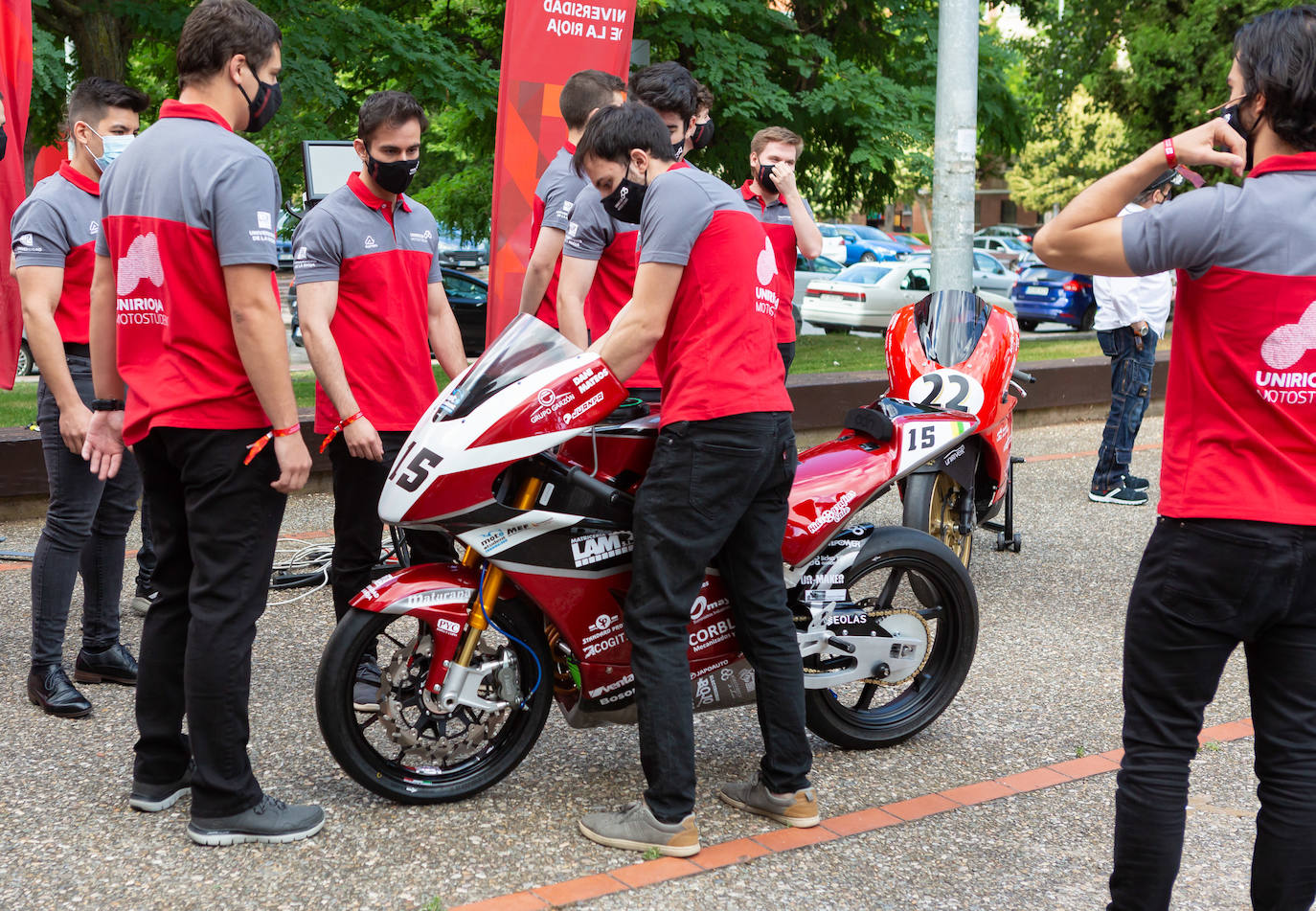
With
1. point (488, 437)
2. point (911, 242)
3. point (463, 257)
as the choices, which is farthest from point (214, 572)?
point (911, 242)

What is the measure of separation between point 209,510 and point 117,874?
0.94m

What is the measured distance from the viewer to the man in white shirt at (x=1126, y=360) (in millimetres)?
8336

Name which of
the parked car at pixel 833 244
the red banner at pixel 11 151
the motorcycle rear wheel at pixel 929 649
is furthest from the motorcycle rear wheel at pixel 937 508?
the parked car at pixel 833 244

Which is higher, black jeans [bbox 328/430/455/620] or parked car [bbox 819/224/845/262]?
parked car [bbox 819/224/845/262]

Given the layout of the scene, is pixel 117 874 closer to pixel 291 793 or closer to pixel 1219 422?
pixel 291 793

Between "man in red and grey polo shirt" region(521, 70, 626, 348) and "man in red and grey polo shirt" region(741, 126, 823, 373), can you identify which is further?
"man in red and grey polo shirt" region(741, 126, 823, 373)

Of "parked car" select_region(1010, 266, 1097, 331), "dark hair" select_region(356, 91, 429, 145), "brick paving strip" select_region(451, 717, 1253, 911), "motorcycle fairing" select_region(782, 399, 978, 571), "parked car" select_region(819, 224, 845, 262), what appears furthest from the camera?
"parked car" select_region(819, 224, 845, 262)

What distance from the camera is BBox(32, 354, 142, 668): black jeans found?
4629 mm

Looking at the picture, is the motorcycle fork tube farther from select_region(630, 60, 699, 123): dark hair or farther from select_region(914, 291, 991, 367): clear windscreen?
select_region(914, 291, 991, 367): clear windscreen

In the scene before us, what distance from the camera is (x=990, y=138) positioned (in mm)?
17422

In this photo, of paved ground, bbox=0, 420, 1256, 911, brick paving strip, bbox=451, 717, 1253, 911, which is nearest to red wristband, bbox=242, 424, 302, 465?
paved ground, bbox=0, 420, 1256, 911

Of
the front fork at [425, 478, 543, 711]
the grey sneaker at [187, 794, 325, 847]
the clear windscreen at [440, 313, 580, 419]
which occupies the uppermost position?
the clear windscreen at [440, 313, 580, 419]

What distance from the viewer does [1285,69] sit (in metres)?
2.45

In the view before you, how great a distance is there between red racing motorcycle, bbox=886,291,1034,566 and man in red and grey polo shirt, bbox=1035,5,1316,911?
114 inches
